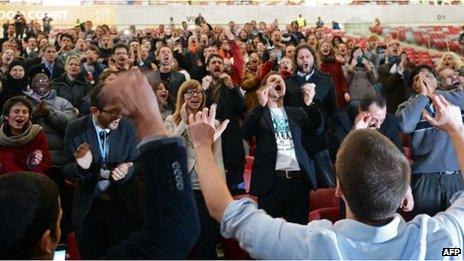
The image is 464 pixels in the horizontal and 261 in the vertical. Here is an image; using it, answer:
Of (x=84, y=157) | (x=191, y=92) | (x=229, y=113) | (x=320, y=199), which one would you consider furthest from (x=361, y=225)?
(x=229, y=113)

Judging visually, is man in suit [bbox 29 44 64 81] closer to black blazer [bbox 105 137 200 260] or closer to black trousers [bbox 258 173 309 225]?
black trousers [bbox 258 173 309 225]

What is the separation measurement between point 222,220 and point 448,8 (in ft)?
69.6

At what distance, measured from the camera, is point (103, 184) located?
10.8 feet

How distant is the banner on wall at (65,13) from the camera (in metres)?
→ 18.3

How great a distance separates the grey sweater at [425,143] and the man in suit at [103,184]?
1778mm

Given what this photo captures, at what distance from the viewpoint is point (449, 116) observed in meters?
1.75

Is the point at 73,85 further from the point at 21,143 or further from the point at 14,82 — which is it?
the point at 21,143

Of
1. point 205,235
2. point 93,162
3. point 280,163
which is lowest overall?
point 205,235

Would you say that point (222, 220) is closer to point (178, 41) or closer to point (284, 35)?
point (178, 41)

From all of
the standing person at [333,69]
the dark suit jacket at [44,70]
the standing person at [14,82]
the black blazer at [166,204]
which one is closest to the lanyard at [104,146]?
the black blazer at [166,204]

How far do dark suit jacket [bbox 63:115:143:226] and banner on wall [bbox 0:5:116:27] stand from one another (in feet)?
52.5

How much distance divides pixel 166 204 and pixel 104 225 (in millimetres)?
2189

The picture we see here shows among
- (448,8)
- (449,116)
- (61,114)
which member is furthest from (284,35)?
(448,8)

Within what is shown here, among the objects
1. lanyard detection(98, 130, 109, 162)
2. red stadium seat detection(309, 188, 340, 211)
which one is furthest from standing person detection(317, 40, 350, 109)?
lanyard detection(98, 130, 109, 162)
